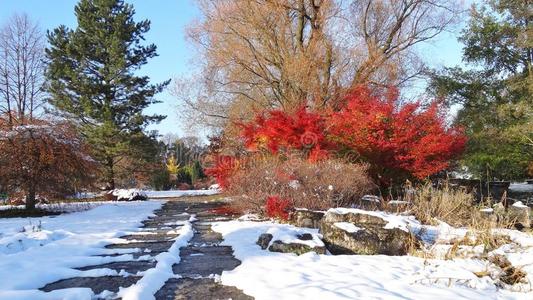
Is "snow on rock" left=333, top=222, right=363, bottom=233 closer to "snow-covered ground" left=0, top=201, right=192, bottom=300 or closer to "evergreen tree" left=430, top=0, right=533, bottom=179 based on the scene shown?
"snow-covered ground" left=0, top=201, right=192, bottom=300

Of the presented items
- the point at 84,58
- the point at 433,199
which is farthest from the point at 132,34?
the point at 433,199

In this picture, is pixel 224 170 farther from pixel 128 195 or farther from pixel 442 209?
pixel 128 195

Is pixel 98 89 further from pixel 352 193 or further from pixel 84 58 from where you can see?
pixel 352 193

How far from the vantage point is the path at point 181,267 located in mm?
4205

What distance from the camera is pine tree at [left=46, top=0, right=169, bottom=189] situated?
21031 millimetres

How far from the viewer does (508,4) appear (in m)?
18.0

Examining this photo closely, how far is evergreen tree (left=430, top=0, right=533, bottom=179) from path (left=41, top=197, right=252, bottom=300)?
1259 cm

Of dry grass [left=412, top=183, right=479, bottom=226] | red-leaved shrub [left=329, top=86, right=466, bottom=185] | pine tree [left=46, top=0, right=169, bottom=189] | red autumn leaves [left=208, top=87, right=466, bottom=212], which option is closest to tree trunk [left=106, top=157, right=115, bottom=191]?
pine tree [left=46, top=0, right=169, bottom=189]

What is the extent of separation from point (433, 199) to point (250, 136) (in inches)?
194

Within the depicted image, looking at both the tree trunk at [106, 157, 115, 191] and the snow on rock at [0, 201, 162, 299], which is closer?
the snow on rock at [0, 201, 162, 299]

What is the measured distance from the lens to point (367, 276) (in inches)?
180

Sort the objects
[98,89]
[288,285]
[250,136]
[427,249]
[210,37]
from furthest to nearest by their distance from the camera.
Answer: [98,89]
[210,37]
[250,136]
[427,249]
[288,285]

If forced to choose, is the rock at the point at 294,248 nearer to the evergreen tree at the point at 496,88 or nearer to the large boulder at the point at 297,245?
the large boulder at the point at 297,245

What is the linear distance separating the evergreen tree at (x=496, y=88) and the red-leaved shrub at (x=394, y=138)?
5.96m
